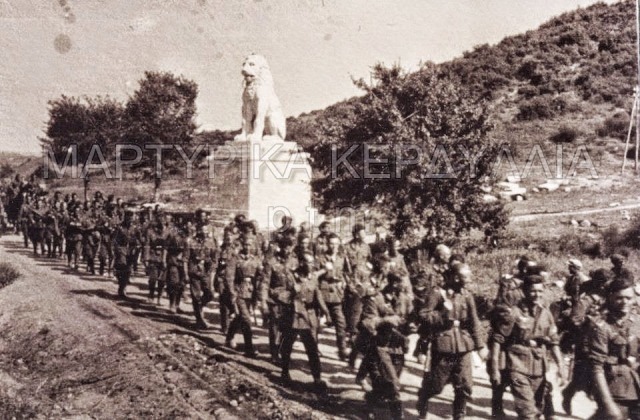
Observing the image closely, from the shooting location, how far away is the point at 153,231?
10.8m

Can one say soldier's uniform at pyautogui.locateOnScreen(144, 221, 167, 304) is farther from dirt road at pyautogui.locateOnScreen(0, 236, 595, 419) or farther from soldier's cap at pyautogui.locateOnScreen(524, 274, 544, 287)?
soldier's cap at pyautogui.locateOnScreen(524, 274, 544, 287)

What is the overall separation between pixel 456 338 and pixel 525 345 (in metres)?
0.64

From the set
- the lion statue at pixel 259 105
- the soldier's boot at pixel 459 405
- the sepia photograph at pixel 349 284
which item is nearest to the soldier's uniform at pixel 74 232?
the sepia photograph at pixel 349 284

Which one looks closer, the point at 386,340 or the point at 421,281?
the point at 386,340

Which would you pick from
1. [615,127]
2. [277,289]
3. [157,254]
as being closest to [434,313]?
[277,289]

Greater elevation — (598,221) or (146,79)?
(146,79)

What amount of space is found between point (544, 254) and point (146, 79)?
98.8 ft

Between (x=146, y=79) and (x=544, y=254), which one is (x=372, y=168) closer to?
(x=544, y=254)

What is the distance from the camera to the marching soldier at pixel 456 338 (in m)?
5.21

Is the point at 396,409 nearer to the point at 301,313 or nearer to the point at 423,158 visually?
the point at 301,313

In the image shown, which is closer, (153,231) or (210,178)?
(153,231)

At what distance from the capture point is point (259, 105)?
50.5ft

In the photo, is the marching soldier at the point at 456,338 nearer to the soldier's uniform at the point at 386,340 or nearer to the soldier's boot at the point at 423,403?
the soldier's boot at the point at 423,403

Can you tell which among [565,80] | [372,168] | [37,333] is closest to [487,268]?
[372,168]
